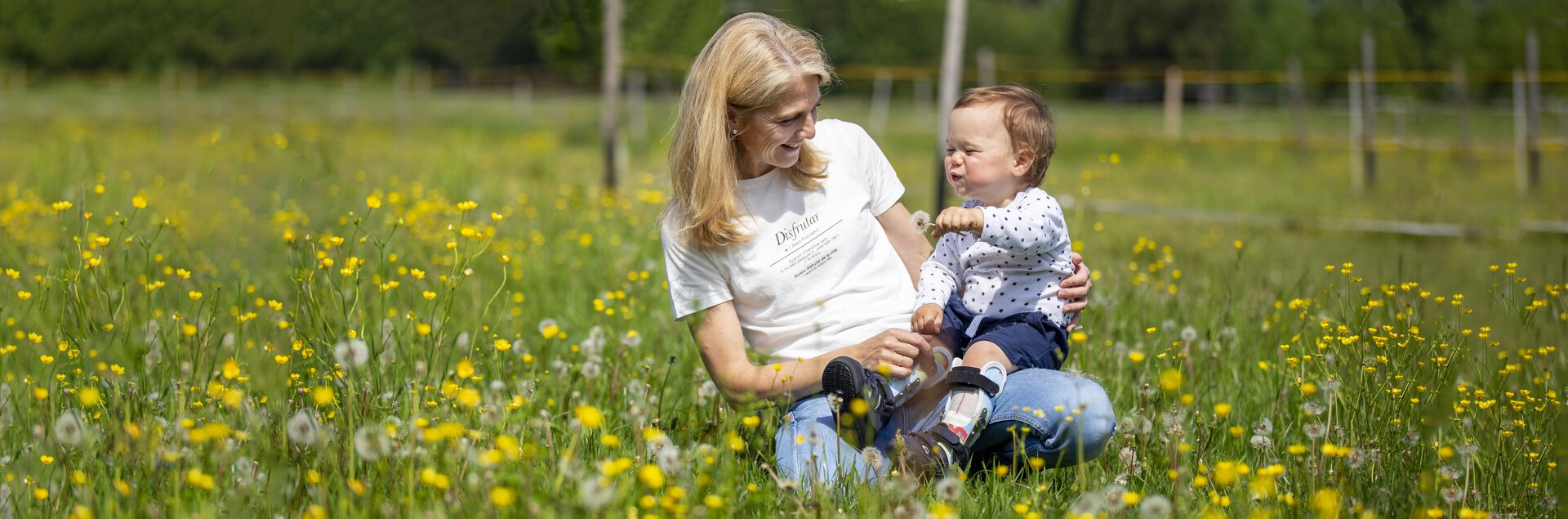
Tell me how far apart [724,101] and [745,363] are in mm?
596

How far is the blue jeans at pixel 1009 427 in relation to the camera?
2457 millimetres

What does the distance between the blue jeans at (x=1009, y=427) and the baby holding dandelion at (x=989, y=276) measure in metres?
0.05

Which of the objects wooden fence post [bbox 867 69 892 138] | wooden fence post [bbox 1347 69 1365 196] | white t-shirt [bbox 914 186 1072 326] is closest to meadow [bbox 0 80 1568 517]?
white t-shirt [bbox 914 186 1072 326]

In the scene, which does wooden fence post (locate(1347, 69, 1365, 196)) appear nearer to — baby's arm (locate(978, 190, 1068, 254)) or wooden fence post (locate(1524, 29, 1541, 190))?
wooden fence post (locate(1524, 29, 1541, 190))

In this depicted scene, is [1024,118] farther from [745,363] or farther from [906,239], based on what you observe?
[745,363]

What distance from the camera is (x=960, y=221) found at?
2.34 metres

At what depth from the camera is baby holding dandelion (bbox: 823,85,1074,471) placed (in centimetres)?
246

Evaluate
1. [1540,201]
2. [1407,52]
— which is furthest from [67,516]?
[1407,52]

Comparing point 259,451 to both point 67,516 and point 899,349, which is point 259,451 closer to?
point 67,516

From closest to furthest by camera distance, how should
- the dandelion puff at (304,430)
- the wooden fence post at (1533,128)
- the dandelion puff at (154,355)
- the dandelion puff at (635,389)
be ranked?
the dandelion puff at (304,430)
the dandelion puff at (154,355)
the dandelion puff at (635,389)
the wooden fence post at (1533,128)

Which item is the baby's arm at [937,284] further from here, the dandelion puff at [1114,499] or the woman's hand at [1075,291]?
the dandelion puff at [1114,499]

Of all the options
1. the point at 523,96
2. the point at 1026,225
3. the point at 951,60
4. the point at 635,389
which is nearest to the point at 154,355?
the point at 635,389

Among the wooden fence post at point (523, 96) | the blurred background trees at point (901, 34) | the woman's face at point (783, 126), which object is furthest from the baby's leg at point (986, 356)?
the wooden fence post at point (523, 96)

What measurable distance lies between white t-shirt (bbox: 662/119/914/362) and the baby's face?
31 centimetres
